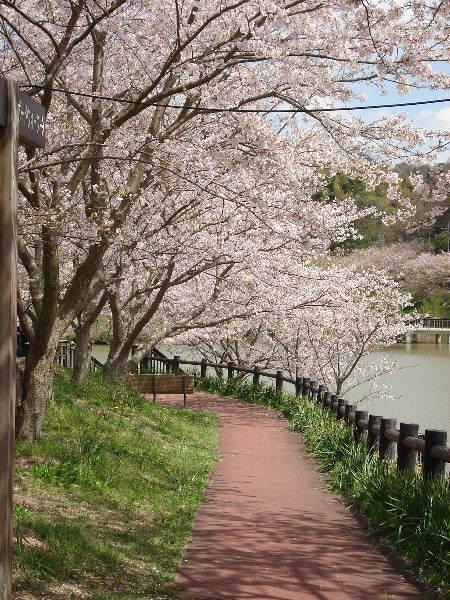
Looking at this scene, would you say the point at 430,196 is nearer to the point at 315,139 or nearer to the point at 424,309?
the point at 315,139

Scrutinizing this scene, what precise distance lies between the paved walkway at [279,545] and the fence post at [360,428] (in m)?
0.79

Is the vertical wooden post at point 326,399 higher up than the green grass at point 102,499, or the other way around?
the vertical wooden post at point 326,399

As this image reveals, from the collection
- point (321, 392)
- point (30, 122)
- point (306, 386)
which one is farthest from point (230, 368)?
point (30, 122)

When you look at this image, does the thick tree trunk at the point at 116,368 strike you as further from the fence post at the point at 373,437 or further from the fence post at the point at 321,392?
the fence post at the point at 373,437

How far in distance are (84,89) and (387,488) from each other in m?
7.10

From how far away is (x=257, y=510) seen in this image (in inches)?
328

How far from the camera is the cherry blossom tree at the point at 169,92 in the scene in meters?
8.22

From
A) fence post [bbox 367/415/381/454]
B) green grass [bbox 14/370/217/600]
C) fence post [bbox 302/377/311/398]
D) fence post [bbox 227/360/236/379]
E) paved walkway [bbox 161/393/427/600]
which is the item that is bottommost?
paved walkway [bbox 161/393/427/600]

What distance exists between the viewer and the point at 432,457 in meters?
7.26

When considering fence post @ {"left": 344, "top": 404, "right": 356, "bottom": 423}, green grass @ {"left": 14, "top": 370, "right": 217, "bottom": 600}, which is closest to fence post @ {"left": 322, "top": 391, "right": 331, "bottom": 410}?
fence post @ {"left": 344, "top": 404, "right": 356, "bottom": 423}

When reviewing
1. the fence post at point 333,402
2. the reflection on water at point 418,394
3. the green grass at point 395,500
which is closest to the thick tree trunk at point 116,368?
the fence post at point 333,402

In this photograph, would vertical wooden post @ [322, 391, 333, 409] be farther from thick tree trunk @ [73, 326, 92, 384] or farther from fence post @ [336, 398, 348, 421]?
thick tree trunk @ [73, 326, 92, 384]

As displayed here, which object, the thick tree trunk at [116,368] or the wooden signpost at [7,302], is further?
the thick tree trunk at [116,368]

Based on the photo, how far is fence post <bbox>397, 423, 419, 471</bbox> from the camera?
804cm
